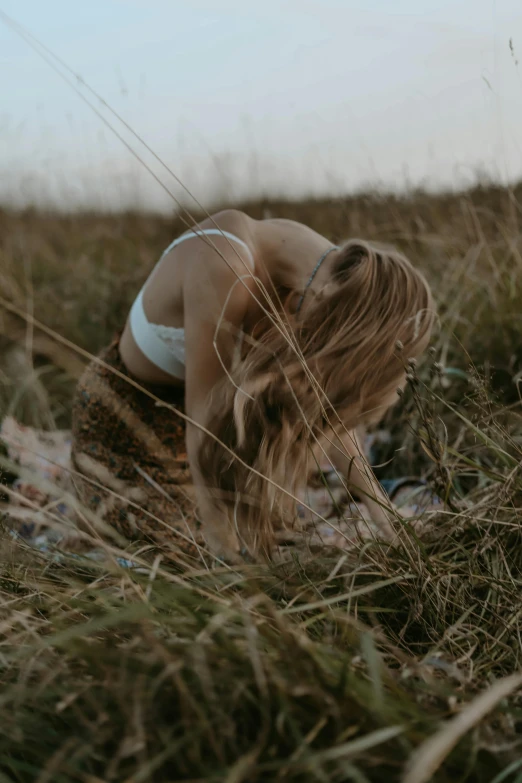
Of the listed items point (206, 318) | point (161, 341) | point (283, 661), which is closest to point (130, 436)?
point (161, 341)

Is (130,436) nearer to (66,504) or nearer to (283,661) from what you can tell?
(66,504)

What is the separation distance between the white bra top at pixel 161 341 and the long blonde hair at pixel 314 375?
1.31ft

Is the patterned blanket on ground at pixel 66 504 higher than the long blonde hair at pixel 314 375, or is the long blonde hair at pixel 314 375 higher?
the long blonde hair at pixel 314 375

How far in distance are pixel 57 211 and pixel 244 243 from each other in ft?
14.9

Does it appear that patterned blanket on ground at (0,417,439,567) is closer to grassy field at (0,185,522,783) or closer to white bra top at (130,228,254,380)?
grassy field at (0,185,522,783)

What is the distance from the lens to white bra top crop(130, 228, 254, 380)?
1854 millimetres

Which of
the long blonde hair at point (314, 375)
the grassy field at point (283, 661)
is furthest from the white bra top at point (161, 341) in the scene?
the grassy field at point (283, 661)

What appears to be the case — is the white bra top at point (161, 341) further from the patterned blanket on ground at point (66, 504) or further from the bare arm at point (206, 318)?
the patterned blanket on ground at point (66, 504)

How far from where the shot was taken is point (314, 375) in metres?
1.47

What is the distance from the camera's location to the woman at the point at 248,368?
1.36m

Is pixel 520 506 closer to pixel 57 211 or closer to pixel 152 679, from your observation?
pixel 152 679

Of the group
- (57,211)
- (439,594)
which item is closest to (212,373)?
(439,594)

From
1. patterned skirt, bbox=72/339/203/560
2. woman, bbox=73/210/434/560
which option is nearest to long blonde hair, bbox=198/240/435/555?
woman, bbox=73/210/434/560

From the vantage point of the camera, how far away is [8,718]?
25.8 inches
